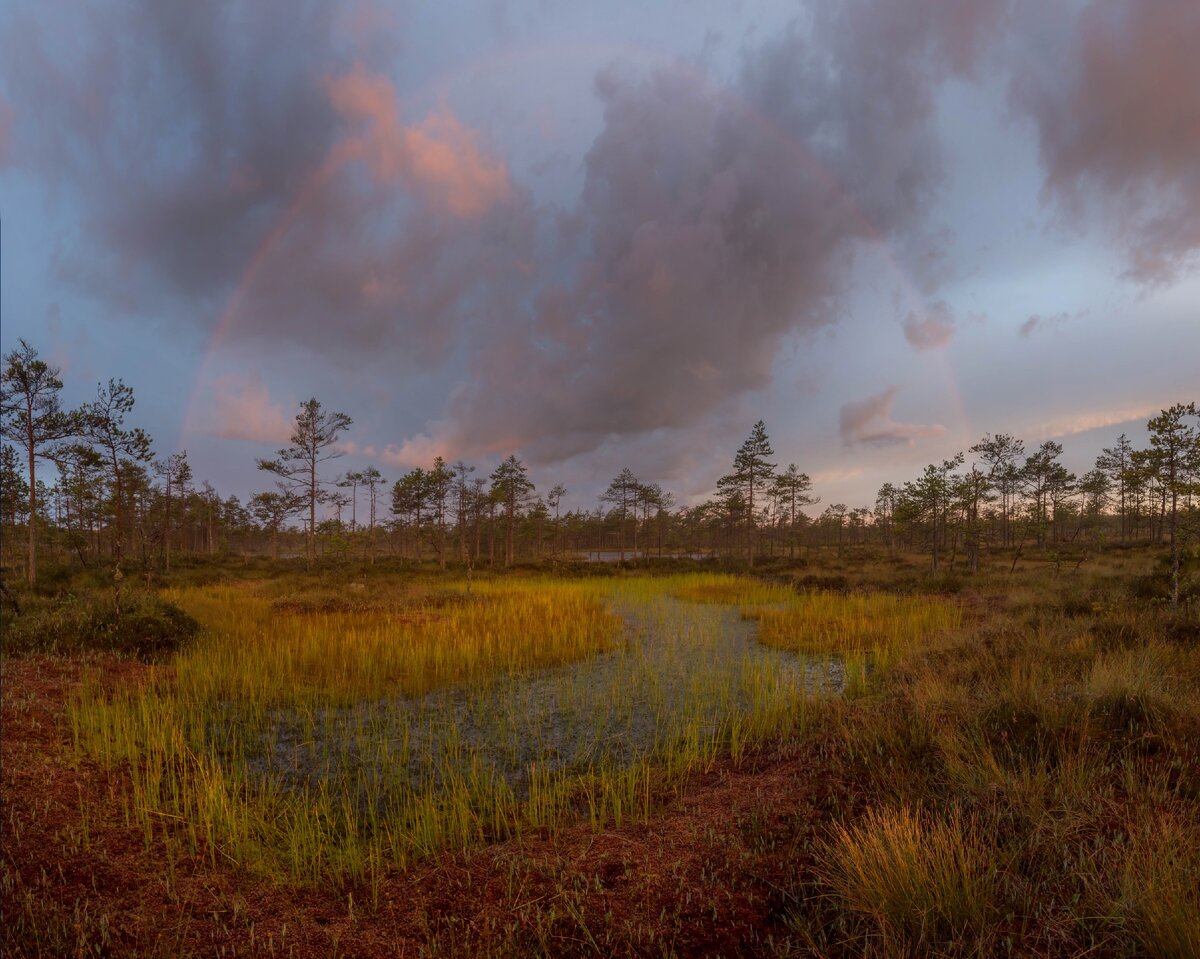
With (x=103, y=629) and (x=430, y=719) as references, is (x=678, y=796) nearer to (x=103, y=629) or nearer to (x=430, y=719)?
(x=430, y=719)

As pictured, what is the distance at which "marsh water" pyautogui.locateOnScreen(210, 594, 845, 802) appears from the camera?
5.91m

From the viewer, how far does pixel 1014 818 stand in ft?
11.9

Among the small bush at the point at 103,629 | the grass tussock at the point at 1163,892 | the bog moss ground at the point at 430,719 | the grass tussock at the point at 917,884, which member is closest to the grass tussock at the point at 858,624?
the bog moss ground at the point at 430,719

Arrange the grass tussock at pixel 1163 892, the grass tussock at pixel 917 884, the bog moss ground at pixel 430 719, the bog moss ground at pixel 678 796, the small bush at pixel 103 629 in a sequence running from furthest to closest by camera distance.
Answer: the small bush at pixel 103 629 → the bog moss ground at pixel 430 719 → the bog moss ground at pixel 678 796 → the grass tussock at pixel 917 884 → the grass tussock at pixel 1163 892

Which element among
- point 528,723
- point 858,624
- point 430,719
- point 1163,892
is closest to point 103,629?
point 430,719

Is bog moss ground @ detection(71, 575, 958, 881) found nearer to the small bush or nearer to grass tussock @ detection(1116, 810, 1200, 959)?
the small bush

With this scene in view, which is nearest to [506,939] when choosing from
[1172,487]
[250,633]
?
[250,633]

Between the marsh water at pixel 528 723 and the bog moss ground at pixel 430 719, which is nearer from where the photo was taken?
the bog moss ground at pixel 430 719

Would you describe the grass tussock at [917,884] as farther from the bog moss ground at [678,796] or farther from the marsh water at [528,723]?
the marsh water at [528,723]

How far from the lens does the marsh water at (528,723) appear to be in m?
5.91

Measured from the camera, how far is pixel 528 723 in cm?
758

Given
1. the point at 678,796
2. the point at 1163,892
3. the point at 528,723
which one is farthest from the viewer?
the point at 528,723

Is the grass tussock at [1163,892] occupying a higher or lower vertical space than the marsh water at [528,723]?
higher

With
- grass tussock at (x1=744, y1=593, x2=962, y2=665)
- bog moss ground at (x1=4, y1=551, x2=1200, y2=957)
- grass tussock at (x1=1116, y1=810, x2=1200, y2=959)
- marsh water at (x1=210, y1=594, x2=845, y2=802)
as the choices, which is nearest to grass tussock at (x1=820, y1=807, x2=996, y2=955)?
bog moss ground at (x1=4, y1=551, x2=1200, y2=957)
